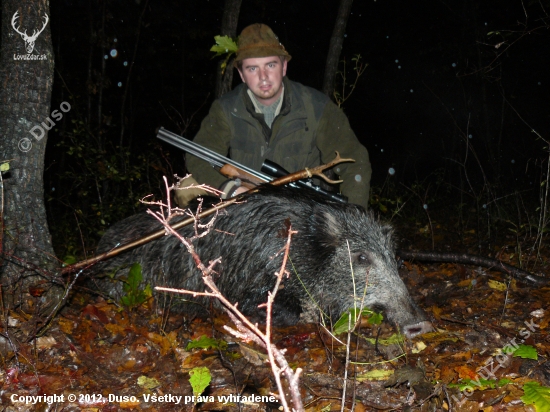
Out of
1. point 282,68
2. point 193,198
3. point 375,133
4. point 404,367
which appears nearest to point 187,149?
point 193,198

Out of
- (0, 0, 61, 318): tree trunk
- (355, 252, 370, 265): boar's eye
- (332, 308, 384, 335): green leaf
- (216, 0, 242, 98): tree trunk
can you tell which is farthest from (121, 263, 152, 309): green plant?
(216, 0, 242, 98): tree trunk

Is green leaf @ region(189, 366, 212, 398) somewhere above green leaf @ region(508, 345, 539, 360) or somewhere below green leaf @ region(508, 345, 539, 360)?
below

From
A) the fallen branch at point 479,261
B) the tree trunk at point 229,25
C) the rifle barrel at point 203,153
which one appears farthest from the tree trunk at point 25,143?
the tree trunk at point 229,25

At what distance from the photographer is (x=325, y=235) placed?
432 centimetres

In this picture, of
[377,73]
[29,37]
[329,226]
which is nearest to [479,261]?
[329,226]

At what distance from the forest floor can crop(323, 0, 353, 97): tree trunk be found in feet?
17.3

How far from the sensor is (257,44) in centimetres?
505

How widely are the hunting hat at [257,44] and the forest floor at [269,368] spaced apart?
9.04 feet

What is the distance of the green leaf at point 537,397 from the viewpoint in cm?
233

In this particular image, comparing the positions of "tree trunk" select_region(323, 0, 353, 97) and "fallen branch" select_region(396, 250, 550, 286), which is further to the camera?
"tree trunk" select_region(323, 0, 353, 97)

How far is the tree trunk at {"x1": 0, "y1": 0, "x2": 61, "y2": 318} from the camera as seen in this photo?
3.73 metres

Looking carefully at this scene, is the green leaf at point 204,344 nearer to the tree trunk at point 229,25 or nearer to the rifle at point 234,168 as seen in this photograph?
the rifle at point 234,168

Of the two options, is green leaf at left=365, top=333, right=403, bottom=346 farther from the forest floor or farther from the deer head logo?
the deer head logo

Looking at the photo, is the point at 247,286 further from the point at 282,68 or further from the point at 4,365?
the point at 282,68
